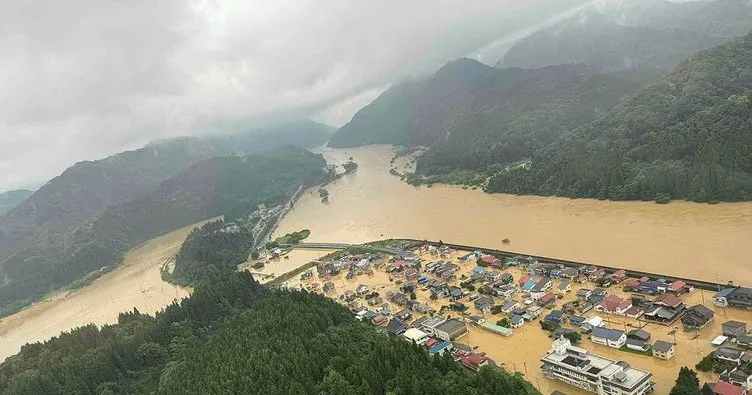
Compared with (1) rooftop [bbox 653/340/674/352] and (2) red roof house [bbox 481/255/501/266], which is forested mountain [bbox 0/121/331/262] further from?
(1) rooftop [bbox 653/340/674/352]

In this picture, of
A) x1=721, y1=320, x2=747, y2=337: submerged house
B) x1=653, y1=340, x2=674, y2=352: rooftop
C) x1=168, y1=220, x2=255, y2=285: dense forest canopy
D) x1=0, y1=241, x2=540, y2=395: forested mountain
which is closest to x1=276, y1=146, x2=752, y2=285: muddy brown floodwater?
x1=721, y1=320, x2=747, y2=337: submerged house

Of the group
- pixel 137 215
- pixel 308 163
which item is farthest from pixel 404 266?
pixel 308 163

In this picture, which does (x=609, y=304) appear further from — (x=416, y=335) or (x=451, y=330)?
(x=416, y=335)

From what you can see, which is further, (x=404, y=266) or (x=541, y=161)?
(x=541, y=161)

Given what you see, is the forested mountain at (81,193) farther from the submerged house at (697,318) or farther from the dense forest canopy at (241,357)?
the submerged house at (697,318)

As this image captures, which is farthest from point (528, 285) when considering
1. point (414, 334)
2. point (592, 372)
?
point (592, 372)

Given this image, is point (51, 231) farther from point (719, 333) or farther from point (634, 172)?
point (719, 333)

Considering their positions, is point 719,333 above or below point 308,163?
below

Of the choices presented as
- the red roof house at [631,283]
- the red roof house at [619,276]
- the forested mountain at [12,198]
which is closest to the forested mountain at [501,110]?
the red roof house at [619,276]
